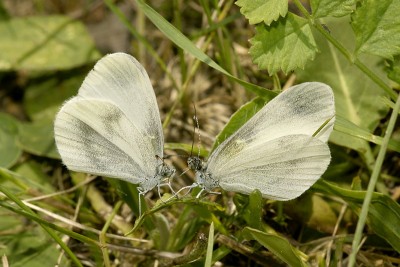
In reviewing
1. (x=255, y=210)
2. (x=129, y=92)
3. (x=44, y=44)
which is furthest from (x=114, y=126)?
(x=44, y=44)

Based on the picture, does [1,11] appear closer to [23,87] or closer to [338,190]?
[23,87]

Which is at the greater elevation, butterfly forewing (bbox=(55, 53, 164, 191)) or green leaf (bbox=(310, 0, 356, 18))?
green leaf (bbox=(310, 0, 356, 18))

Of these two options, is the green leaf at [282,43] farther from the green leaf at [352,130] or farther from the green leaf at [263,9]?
the green leaf at [352,130]

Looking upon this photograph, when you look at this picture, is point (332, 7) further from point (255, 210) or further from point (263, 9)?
point (255, 210)

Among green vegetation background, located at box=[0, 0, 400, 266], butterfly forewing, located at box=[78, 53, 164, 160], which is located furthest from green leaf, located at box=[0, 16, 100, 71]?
butterfly forewing, located at box=[78, 53, 164, 160]

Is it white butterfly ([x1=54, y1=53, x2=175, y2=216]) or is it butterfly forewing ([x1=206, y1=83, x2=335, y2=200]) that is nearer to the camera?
butterfly forewing ([x1=206, y1=83, x2=335, y2=200])

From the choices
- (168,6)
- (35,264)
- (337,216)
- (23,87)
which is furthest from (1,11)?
(337,216)

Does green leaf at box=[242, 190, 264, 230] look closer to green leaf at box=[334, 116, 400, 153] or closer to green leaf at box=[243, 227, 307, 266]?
green leaf at box=[243, 227, 307, 266]

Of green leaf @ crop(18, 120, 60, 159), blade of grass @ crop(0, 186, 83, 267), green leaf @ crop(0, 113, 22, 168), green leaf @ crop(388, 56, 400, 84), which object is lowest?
green leaf @ crop(18, 120, 60, 159)
